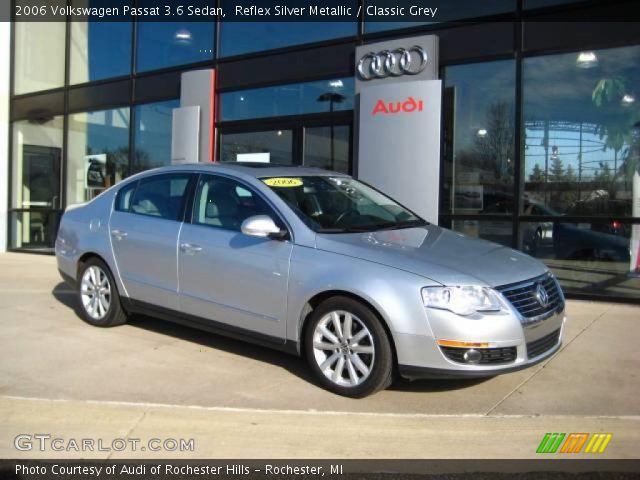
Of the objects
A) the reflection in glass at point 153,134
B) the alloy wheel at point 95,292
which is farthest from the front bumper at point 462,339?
the reflection in glass at point 153,134

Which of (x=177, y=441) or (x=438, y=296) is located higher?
(x=438, y=296)

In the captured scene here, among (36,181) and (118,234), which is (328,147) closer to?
(118,234)

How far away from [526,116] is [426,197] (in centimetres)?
Result: 164

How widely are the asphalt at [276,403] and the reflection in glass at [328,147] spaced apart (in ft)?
14.8

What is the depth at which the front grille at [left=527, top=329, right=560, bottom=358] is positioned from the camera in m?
4.14

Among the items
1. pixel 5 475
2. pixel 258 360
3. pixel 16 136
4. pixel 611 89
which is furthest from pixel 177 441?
pixel 16 136

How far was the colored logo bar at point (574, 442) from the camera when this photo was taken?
3.64m

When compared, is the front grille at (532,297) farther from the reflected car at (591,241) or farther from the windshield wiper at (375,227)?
the reflected car at (591,241)

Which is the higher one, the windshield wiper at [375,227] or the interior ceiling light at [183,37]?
→ the interior ceiling light at [183,37]

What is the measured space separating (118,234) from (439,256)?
3193 millimetres

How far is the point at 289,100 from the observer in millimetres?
10125

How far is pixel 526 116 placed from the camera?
8.08 meters

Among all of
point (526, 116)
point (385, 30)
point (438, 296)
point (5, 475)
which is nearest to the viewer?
point (5, 475)

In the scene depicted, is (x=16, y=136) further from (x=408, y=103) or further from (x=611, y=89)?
(x=611, y=89)
